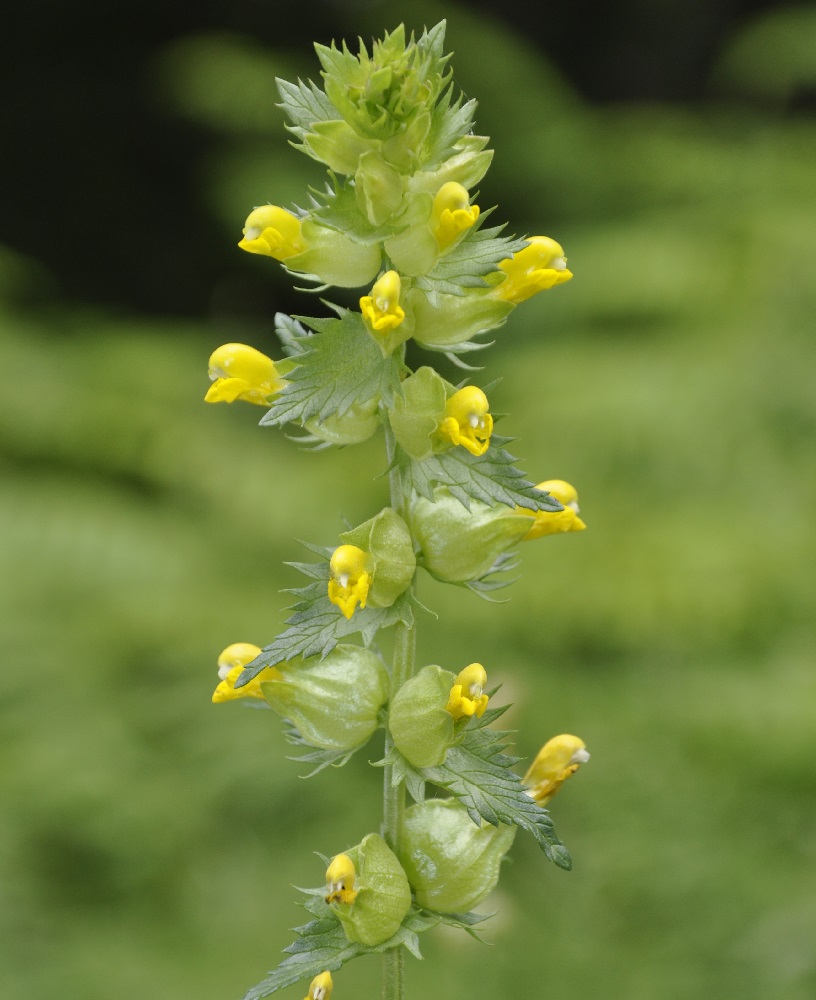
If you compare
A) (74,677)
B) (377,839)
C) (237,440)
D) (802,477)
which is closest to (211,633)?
(74,677)

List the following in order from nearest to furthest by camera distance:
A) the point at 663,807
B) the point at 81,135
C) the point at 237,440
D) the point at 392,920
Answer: the point at 392,920
the point at 663,807
the point at 237,440
the point at 81,135

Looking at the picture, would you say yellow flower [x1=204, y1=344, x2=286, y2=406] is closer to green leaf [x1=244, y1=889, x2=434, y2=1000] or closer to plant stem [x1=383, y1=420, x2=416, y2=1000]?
plant stem [x1=383, y1=420, x2=416, y2=1000]

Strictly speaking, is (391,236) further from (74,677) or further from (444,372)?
(444,372)

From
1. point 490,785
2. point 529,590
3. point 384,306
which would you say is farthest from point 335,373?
point 529,590

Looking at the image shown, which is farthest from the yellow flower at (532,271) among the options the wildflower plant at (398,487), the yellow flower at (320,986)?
the yellow flower at (320,986)

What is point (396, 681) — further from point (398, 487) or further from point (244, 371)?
point (244, 371)

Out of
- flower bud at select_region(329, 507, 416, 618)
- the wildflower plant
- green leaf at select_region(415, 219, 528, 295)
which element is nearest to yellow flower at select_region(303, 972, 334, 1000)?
the wildflower plant
